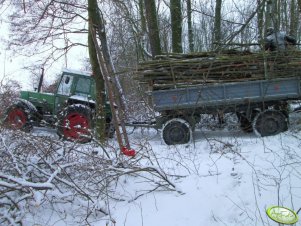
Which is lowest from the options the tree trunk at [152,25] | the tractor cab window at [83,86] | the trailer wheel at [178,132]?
the trailer wheel at [178,132]

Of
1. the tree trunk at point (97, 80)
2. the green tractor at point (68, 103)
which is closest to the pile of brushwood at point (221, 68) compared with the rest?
the tree trunk at point (97, 80)

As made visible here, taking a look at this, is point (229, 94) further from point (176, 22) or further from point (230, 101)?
point (176, 22)

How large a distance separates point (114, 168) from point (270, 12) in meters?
2.80

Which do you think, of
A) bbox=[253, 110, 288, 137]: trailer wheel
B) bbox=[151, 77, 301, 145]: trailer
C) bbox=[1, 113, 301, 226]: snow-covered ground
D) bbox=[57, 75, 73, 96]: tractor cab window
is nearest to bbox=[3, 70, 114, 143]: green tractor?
bbox=[57, 75, 73, 96]: tractor cab window

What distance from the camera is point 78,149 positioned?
19.5 feet

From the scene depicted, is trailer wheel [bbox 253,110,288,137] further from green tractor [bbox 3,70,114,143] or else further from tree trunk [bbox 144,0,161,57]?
tree trunk [bbox 144,0,161,57]

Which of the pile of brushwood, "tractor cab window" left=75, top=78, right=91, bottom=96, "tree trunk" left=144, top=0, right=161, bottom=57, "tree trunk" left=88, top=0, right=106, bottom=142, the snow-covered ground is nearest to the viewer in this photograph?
the snow-covered ground

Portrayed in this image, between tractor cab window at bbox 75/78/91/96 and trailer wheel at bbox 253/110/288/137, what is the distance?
170 inches

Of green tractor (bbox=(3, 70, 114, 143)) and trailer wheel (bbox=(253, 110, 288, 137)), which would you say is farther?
green tractor (bbox=(3, 70, 114, 143))

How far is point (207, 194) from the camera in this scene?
4.90 m

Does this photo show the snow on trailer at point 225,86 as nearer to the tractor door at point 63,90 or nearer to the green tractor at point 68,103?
the green tractor at point 68,103

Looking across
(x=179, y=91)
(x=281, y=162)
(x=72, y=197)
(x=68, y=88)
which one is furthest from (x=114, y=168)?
(x=68, y=88)

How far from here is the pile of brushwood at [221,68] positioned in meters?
8.34

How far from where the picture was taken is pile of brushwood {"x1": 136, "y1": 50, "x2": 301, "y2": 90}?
8336 mm
